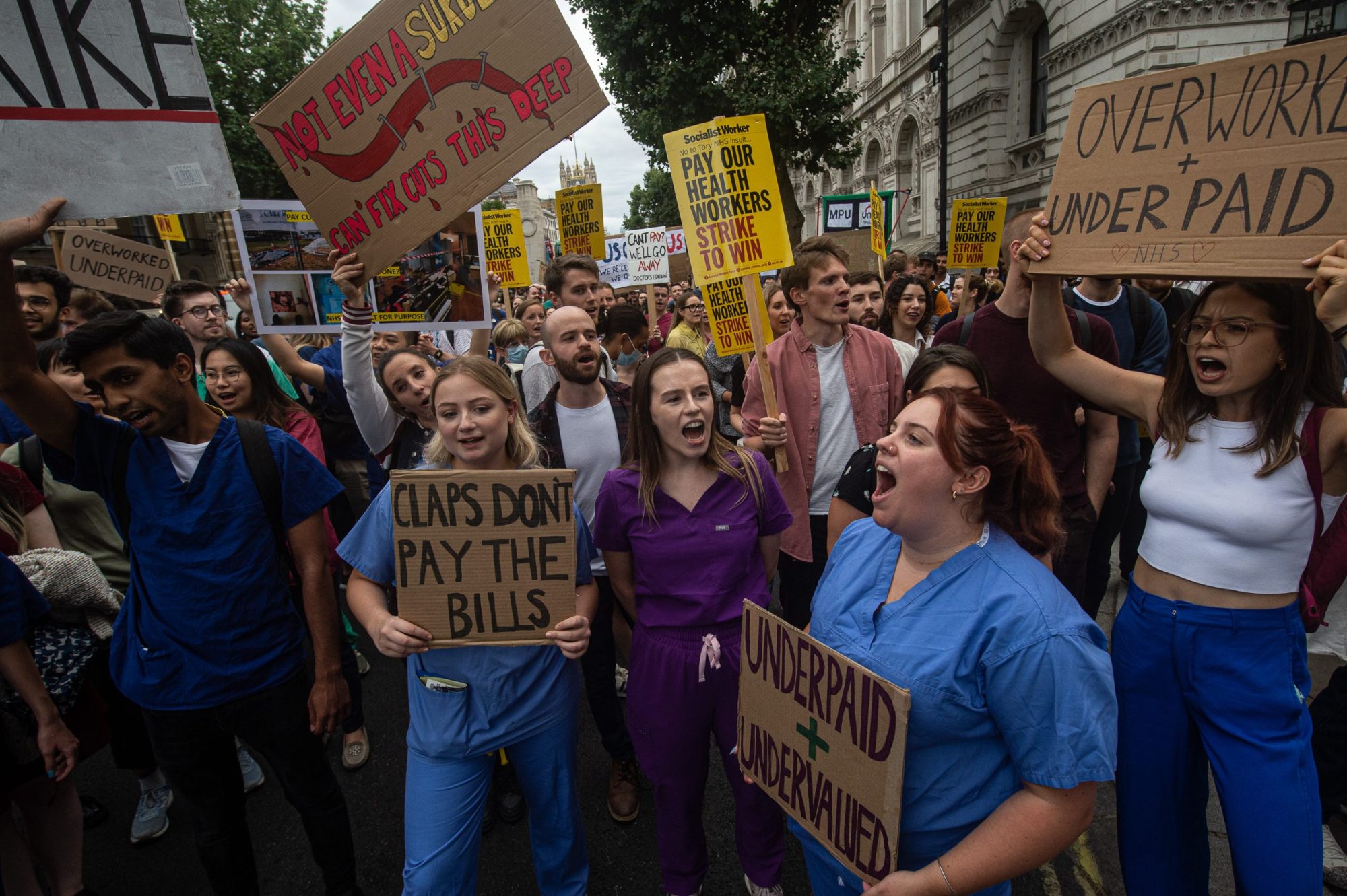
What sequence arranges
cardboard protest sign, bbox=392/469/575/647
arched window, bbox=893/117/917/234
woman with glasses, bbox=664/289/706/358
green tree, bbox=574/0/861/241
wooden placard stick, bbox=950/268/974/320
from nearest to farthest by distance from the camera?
cardboard protest sign, bbox=392/469/575/647 → woman with glasses, bbox=664/289/706/358 → wooden placard stick, bbox=950/268/974/320 → green tree, bbox=574/0/861/241 → arched window, bbox=893/117/917/234

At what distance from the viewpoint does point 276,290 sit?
3.44 m

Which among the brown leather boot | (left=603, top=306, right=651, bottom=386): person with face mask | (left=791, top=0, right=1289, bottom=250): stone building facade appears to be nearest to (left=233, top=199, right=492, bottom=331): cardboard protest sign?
(left=603, top=306, right=651, bottom=386): person with face mask

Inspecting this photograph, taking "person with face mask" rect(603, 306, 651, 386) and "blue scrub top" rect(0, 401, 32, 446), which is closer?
"blue scrub top" rect(0, 401, 32, 446)

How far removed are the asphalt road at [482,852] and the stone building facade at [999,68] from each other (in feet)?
38.6

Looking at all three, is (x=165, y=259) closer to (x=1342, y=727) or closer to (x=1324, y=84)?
(x=1324, y=84)

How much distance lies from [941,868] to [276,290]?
3.65 meters

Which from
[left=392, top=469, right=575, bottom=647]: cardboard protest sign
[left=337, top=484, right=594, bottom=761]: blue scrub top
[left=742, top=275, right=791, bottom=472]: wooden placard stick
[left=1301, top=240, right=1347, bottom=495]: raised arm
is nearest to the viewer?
[left=1301, top=240, right=1347, bottom=495]: raised arm

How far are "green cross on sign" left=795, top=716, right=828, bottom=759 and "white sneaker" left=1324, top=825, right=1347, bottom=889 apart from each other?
239 centimetres

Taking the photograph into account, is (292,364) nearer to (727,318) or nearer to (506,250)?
(727,318)

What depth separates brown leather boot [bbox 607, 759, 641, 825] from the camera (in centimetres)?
302

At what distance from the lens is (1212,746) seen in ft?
6.10

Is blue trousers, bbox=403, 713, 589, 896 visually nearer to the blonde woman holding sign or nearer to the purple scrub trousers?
the blonde woman holding sign

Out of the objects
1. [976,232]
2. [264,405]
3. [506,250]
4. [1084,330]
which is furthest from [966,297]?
[264,405]

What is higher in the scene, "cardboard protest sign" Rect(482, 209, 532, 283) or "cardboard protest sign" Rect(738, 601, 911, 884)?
"cardboard protest sign" Rect(482, 209, 532, 283)
